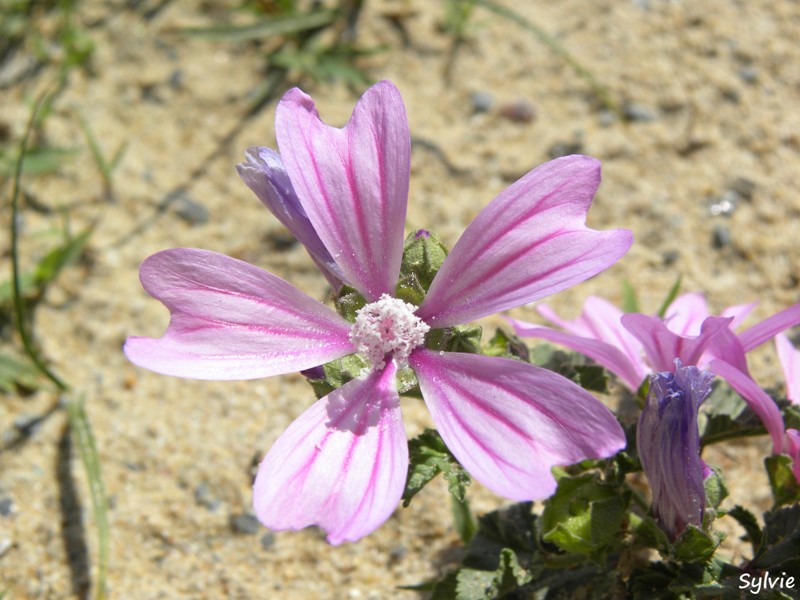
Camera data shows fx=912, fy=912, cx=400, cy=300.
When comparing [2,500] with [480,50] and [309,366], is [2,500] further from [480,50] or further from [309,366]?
[480,50]

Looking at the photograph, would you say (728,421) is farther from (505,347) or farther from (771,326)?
(505,347)

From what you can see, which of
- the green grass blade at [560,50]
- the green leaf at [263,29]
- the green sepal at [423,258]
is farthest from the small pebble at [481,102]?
the green sepal at [423,258]

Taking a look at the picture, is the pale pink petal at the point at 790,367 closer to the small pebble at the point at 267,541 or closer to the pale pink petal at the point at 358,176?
the pale pink petal at the point at 358,176

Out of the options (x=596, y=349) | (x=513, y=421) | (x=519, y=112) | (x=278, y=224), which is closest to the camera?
(x=513, y=421)

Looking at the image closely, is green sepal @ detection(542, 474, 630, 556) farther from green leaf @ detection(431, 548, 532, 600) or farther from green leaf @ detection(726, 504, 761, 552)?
green leaf @ detection(726, 504, 761, 552)

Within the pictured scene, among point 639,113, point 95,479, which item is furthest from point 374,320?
point 639,113

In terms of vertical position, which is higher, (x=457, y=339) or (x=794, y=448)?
(x=457, y=339)
